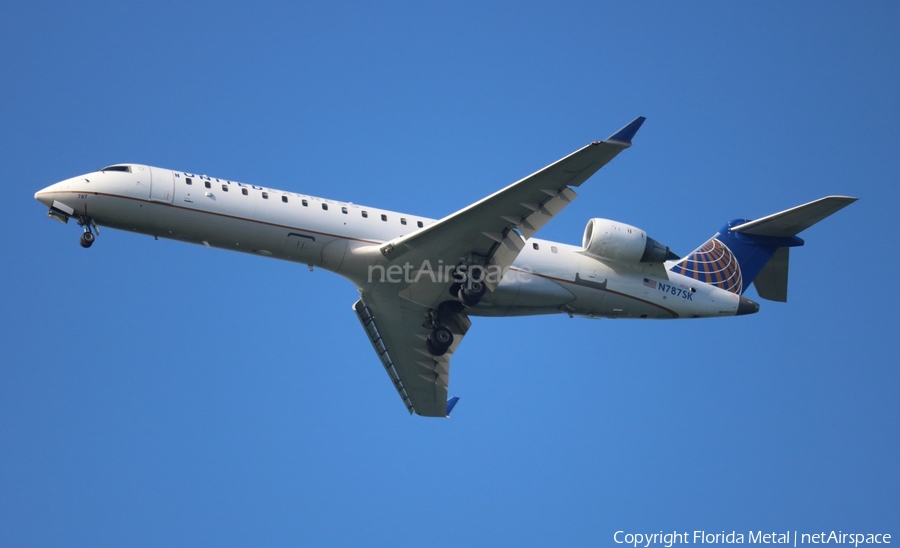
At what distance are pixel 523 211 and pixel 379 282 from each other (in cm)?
423

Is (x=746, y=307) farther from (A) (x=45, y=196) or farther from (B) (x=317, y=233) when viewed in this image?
(A) (x=45, y=196)

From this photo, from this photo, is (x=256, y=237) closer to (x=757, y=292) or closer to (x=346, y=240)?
(x=346, y=240)

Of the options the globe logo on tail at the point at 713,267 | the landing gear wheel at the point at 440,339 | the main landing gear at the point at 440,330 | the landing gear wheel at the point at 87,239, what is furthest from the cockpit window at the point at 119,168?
the globe logo on tail at the point at 713,267

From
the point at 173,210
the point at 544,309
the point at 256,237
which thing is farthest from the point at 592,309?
the point at 173,210

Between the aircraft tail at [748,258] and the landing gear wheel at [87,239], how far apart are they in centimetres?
1509

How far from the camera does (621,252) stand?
2519 cm

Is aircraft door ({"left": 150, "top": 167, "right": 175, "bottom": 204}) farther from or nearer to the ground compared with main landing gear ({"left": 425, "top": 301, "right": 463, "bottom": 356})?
farther from the ground

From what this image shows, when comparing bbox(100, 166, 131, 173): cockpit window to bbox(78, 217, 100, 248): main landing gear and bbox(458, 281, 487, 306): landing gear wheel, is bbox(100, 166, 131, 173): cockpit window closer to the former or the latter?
bbox(78, 217, 100, 248): main landing gear

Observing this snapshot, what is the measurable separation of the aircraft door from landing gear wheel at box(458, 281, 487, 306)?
23.5 feet

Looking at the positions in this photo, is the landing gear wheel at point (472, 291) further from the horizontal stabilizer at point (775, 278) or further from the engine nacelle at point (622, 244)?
the horizontal stabilizer at point (775, 278)

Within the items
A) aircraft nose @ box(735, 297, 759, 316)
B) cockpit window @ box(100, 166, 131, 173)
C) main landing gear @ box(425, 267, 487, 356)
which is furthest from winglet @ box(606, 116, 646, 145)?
cockpit window @ box(100, 166, 131, 173)

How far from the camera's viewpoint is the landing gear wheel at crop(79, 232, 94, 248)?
22375 millimetres

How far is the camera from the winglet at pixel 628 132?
784 inches

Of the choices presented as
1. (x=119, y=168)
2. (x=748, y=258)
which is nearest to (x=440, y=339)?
(x=119, y=168)
